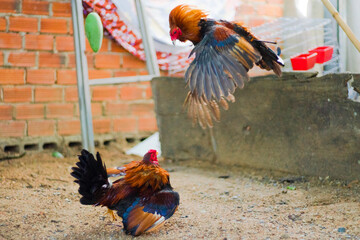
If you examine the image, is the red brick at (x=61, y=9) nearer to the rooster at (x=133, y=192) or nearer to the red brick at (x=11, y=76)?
the red brick at (x=11, y=76)

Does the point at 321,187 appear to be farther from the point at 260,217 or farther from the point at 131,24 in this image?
the point at 131,24

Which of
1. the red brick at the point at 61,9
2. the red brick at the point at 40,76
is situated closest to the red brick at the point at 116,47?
the red brick at the point at 61,9

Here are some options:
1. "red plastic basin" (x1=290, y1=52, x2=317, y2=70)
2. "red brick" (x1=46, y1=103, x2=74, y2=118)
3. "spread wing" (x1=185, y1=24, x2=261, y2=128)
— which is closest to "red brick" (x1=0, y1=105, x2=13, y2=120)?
"red brick" (x1=46, y1=103, x2=74, y2=118)

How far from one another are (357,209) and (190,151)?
1.38 meters

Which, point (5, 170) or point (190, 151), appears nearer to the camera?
point (5, 170)

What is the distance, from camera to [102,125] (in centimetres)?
351

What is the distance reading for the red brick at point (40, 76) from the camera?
3205mm

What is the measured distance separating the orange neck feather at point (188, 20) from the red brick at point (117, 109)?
1.43m

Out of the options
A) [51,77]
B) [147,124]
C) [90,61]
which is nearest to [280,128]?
[147,124]

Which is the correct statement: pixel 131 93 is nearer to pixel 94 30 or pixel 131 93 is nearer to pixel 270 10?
pixel 94 30

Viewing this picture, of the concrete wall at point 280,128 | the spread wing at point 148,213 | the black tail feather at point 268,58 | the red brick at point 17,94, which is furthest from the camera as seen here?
the red brick at point 17,94

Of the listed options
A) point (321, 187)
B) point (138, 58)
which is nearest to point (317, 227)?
point (321, 187)

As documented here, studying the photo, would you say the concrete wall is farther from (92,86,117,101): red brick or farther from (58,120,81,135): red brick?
(58,120,81,135): red brick

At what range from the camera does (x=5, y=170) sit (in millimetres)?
2699
